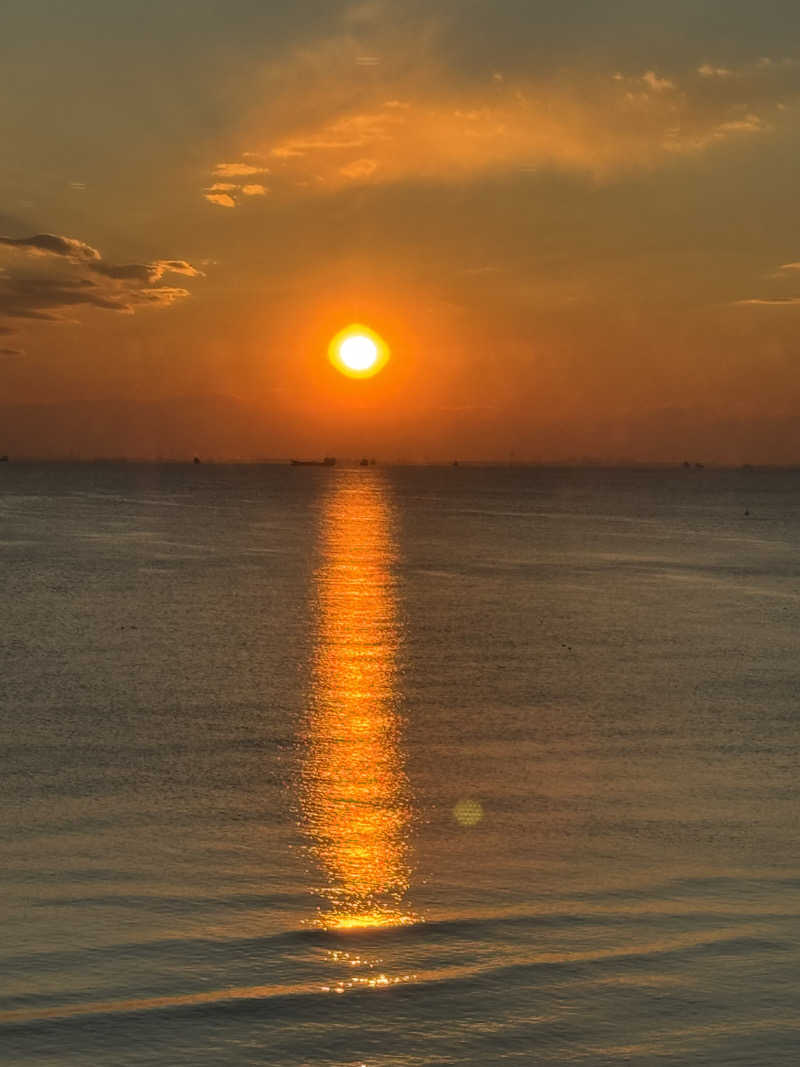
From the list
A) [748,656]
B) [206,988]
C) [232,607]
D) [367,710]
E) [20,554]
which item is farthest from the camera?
[20,554]

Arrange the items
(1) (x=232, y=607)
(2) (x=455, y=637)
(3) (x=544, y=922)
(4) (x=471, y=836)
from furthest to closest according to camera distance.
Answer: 1. (1) (x=232, y=607)
2. (2) (x=455, y=637)
3. (4) (x=471, y=836)
4. (3) (x=544, y=922)

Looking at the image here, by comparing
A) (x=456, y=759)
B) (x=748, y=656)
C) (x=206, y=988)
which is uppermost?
(x=748, y=656)

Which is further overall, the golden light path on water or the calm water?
the golden light path on water

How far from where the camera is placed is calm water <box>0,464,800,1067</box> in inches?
503

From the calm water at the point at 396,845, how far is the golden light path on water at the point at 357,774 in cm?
10

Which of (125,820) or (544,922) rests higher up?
(125,820)

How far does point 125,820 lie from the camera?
68.1ft

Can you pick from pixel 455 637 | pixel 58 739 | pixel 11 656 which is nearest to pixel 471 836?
pixel 58 739

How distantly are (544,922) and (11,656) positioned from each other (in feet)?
97.1

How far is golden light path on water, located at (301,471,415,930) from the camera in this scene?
17016 millimetres

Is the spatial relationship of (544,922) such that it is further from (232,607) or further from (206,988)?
(232,607)

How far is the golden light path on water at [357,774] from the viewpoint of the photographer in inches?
670

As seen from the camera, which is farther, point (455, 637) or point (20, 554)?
point (20, 554)

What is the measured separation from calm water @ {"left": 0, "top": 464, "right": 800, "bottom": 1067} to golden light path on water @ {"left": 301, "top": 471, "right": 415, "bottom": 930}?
0.32ft
